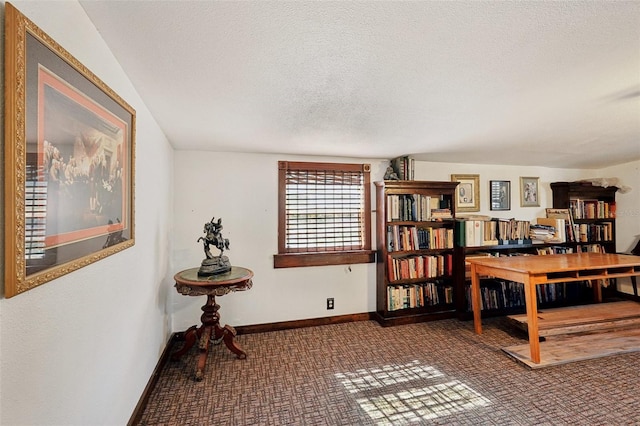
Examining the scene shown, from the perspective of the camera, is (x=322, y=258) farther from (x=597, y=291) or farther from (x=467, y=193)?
(x=597, y=291)

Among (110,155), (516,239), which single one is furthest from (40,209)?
(516,239)

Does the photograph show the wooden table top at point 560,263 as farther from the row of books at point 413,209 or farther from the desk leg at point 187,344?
the desk leg at point 187,344

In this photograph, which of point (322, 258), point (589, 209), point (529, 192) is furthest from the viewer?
point (589, 209)

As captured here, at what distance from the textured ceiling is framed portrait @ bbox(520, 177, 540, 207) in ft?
4.87

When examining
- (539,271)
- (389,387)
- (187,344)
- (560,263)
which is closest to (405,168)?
(539,271)

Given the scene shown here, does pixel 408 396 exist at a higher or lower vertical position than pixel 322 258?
lower

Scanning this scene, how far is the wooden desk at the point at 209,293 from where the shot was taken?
2.35m

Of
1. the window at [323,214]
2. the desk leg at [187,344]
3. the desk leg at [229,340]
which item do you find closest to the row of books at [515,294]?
the window at [323,214]

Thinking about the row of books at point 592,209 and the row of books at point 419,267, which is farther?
the row of books at point 592,209

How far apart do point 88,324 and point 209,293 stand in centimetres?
119

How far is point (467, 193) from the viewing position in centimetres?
400

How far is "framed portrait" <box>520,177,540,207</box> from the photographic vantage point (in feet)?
13.9

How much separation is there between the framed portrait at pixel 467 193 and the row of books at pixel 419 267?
779mm

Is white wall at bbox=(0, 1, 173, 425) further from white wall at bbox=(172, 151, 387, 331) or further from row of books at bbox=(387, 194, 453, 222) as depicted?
row of books at bbox=(387, 194, 453, 222)
